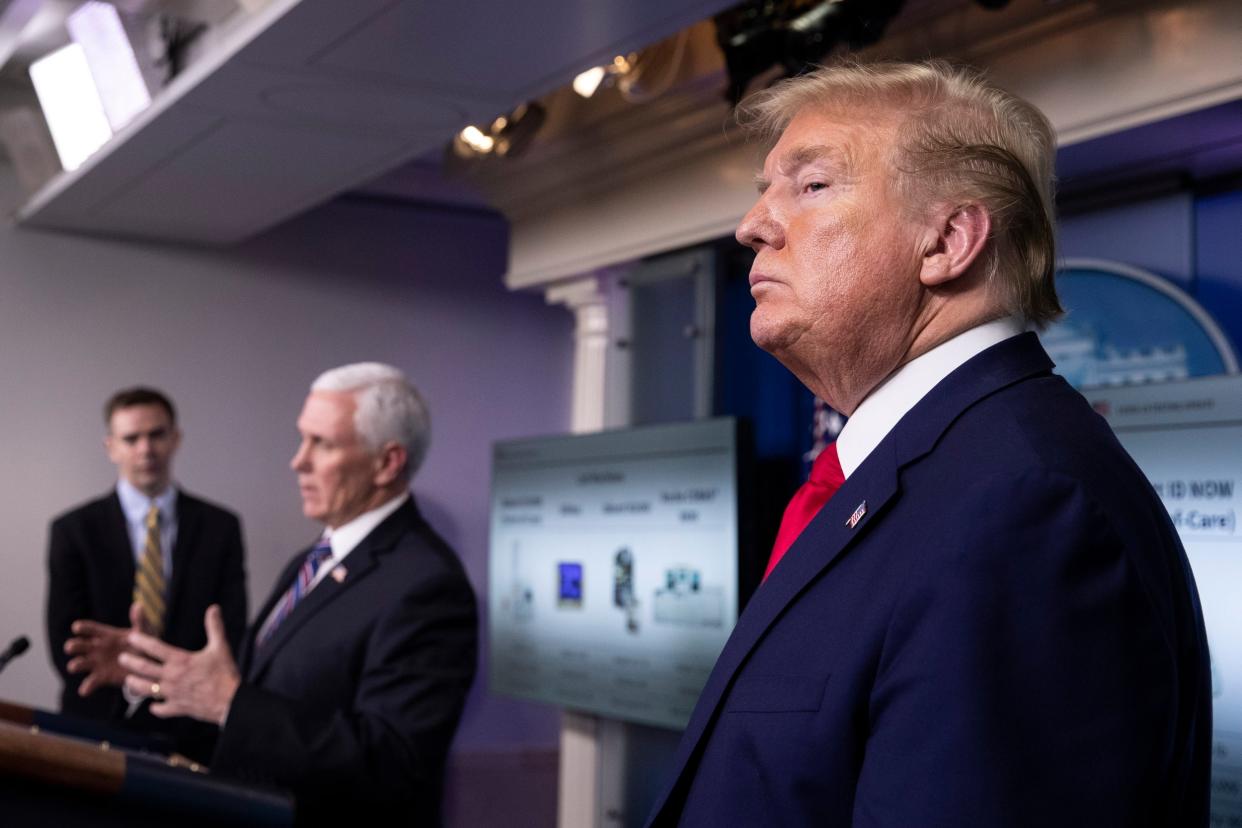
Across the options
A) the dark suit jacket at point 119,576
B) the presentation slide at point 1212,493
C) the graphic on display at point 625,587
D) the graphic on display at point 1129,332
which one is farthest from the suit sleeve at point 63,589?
the presentation slide at point 1212,493

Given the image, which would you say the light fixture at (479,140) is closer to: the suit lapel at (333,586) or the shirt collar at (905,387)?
the suit lapel at (333,586)

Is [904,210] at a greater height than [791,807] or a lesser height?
greater

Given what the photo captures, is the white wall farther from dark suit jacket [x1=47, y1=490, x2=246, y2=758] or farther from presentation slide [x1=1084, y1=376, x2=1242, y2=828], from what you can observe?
presentation slide [x1=1084, y1=376, x2=1242, y2=828]

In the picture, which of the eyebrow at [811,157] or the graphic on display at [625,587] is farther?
the graphic on display at [625,587]

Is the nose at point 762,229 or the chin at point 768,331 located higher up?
the nose at point 762,229

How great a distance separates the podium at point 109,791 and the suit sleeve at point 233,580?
3.67m

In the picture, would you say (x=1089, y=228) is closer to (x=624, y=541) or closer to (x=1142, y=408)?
(x=1142, y=408)

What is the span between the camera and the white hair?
9.57 ft

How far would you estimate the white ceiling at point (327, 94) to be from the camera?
10.6 feet

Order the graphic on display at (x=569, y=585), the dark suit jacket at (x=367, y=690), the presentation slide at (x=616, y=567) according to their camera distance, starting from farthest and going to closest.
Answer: the graphic on display at (x=569, y=585)
the presentation slide at (x=616, y=567)
the dark suit jacket at (x=367, y=690)

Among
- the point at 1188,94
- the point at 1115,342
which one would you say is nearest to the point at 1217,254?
the point at 1115,342

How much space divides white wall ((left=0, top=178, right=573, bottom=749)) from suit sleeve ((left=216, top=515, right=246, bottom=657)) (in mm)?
1010

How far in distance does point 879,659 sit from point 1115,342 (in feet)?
9.34

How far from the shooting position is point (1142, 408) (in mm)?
2809
